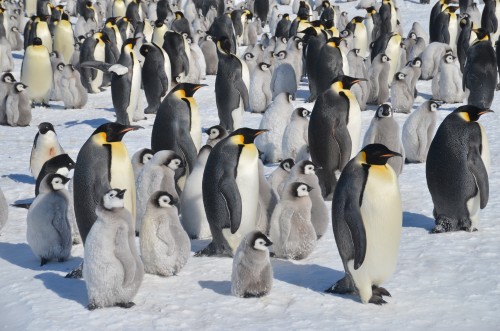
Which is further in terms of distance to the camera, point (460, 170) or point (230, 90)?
point (230, 90)

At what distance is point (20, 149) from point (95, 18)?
13165 mm

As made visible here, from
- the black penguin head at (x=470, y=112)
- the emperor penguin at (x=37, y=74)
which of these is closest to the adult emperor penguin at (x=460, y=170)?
the black penguin head at (x=470, y=112)

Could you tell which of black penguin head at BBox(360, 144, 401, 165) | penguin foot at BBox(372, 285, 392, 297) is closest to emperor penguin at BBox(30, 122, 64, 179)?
black penguin head at BBox(360, 144, 401, 165)

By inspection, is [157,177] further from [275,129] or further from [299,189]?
[275,129]

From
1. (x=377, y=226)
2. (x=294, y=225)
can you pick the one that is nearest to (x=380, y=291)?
(x=377, y=226)

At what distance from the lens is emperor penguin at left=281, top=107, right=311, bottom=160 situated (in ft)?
28.6

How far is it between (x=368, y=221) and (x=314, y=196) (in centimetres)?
136

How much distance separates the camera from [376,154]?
5398 millimetres

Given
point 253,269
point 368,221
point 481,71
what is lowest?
point 253,269

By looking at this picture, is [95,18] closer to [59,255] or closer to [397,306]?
[59,255]

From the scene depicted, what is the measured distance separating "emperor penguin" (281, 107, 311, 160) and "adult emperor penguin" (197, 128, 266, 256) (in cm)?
228

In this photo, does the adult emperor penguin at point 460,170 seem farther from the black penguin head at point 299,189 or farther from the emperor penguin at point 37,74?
the emperor penguin at point 37,74

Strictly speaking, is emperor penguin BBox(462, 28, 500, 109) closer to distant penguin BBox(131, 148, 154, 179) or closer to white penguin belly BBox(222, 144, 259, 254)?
distant penguin BBox(131, 148, 154, 179)

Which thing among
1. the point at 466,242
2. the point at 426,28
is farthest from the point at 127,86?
the point at 426,28
